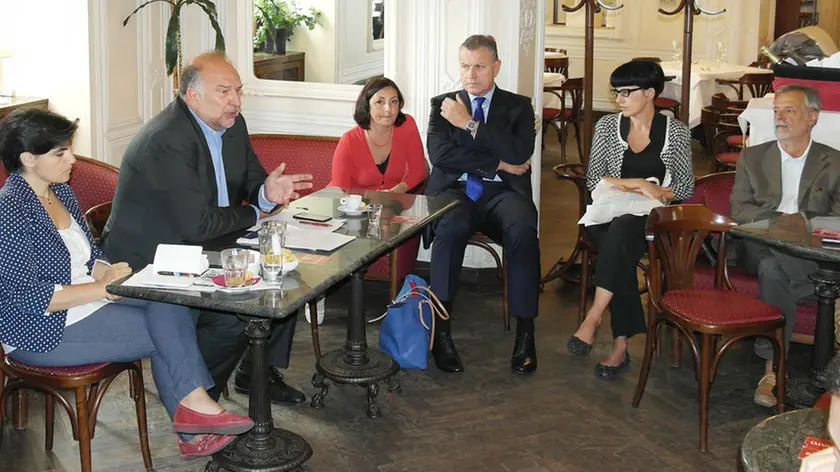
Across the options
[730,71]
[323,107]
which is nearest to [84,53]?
[323,107]

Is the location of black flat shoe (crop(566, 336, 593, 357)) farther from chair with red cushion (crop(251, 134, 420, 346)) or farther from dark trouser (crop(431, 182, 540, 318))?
chair with red cushion (crop(251, 134, 420, 346))

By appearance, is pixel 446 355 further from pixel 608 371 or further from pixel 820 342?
pixel 820 342

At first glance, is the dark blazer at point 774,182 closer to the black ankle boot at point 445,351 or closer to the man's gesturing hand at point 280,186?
the black ankle boot at point 445,351

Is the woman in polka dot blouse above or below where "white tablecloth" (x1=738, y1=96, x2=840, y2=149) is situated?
below

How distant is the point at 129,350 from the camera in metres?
3.81

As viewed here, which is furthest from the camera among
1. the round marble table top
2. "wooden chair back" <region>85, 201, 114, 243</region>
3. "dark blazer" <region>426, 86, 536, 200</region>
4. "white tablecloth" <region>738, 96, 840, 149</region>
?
"white tablecloth" <region>738, 96, 840, 149</region>

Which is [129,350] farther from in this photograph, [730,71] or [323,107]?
[730,71]

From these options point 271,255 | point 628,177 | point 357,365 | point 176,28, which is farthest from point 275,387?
point 176,28

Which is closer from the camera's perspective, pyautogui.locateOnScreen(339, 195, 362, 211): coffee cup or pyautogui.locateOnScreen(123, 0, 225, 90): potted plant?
pyautogui.locateOnScreen(339, 195, 362, 211): coffee cup

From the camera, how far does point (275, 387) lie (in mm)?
4777

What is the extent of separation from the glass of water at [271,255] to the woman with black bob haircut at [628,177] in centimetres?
213

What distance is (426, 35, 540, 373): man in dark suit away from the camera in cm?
528

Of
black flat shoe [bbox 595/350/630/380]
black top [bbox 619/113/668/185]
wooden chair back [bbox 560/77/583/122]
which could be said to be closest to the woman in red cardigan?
black top [bbox 619/113/668/185]

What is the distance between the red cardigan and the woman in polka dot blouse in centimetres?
190
